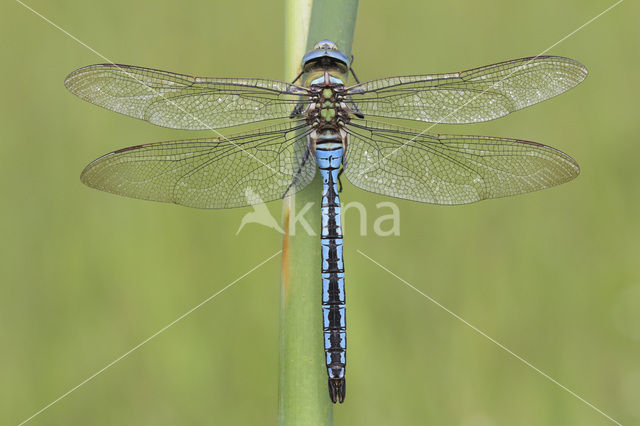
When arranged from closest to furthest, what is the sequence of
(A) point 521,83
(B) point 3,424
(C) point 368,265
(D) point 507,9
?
(A) point 521,83 < (B) point 3,424 < (C) point 368,265 < (D) point 507,9

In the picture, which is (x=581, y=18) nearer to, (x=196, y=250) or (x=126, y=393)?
(x=196, y=250)

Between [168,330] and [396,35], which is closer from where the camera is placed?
[168,330]

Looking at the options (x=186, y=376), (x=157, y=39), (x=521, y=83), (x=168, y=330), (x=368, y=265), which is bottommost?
(x=186, y=376)

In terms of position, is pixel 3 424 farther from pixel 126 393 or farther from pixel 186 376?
pixel 186 376

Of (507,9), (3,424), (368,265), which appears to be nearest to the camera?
(3,424)

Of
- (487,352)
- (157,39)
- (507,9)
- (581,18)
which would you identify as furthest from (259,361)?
(581,18)

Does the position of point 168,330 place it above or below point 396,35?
below

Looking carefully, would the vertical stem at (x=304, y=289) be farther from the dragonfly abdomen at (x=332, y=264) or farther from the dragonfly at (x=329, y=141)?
the dragonfly at (x=329, y=141)
